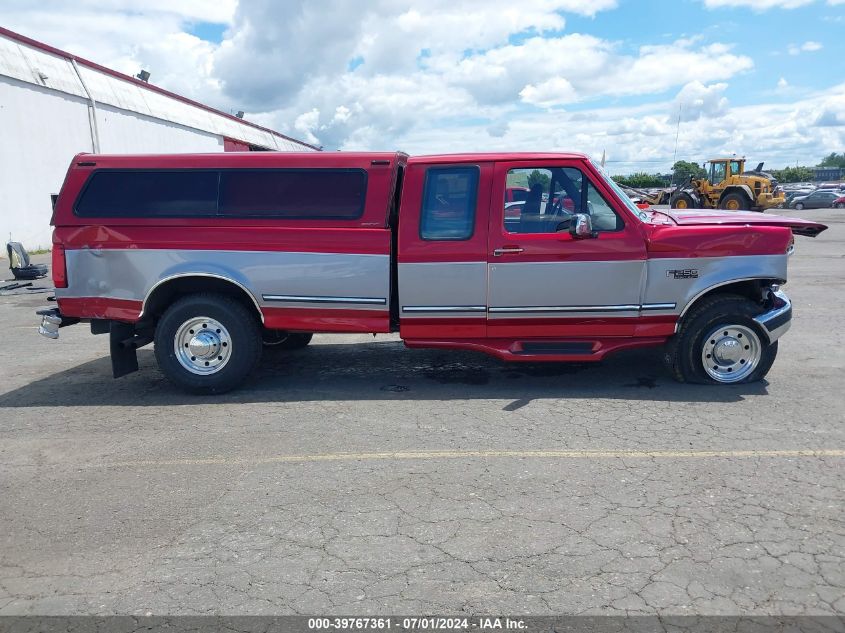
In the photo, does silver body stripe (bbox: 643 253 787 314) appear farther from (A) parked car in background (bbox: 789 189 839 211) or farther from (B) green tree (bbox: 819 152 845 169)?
(B) green tree (bbox: 819 152 845 169)

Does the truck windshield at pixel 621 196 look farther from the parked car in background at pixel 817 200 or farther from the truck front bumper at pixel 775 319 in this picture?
the parked car in background at pixel 817 200

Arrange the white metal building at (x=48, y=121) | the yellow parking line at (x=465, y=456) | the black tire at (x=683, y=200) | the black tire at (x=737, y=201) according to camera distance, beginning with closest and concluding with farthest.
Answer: the yellow parking line at (x=465, y=456) < the white metal building at (x=48, y=121) < the black tire at (x=737, y=201) < the black tire at (x=683, y=200)

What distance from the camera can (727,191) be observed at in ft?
94.9

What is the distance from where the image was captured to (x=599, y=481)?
4113 millimetres

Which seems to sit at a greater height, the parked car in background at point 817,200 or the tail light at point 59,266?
the parked car in background at point 817,200

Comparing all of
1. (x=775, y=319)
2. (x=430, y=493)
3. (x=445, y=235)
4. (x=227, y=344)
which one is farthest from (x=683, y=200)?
(x=430, y=493)

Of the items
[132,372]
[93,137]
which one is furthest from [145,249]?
[93,137]

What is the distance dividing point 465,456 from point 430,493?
1.91 feet

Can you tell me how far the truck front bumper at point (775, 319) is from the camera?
5.75 m

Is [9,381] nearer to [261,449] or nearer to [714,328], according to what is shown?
[261,449]

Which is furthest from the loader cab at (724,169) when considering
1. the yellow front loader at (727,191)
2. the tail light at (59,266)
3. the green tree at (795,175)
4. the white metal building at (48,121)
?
the green tree at (795,175)

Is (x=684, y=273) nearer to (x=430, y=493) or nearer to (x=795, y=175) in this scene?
(x=430, y=493)

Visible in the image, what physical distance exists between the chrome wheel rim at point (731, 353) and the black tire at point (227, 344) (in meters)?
4.08

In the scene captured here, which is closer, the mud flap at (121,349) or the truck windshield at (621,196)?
the truck windshield at (621,196)
